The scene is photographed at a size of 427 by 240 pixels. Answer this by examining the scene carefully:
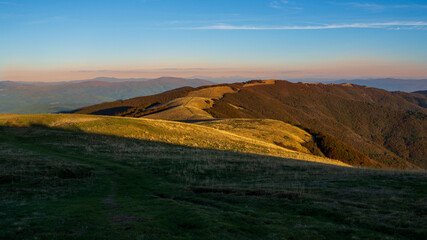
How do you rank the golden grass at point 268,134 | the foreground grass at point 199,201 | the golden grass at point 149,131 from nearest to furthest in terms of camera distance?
the foreground grass at point 199,201
the golden grass at point 149,131
the golden grass at point 268,134

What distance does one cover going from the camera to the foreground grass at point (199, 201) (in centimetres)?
1206

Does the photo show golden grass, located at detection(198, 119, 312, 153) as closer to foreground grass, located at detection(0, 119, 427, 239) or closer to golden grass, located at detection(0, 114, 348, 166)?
golden grass, located at detection(0, 114, 348, 166)

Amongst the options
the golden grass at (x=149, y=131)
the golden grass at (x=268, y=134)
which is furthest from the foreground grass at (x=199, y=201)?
the golden grass at (x=268, y=134)

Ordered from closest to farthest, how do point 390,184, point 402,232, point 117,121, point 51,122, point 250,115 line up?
point 402,232, point 390,184, point 51,122, point 117,121, point 250,115

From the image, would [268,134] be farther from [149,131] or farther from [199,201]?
[199,201]

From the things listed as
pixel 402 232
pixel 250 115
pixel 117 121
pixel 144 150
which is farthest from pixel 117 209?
pixel 250 115

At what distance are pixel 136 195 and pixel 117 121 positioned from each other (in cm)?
4624

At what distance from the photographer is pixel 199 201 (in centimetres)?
1850

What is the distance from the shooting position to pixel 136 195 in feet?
65.5

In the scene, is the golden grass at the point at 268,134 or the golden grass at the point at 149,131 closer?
the golden grass at the point at 149,131

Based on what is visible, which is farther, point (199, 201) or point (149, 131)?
point (149, 131)

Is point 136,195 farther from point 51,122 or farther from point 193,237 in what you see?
point 51,122

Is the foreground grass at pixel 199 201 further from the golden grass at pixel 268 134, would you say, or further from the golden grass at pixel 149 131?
the golden grass at pixel 268 134

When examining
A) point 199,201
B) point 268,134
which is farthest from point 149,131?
point 199,201
